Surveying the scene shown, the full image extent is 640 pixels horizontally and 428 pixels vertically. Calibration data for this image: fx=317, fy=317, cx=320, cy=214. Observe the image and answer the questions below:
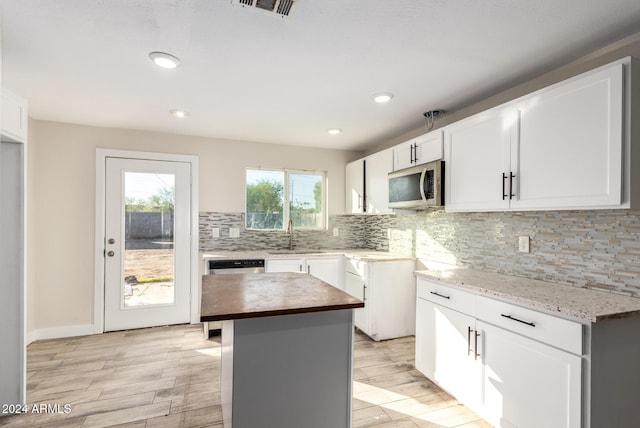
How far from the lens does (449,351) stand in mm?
2229

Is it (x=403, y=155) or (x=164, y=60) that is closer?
(x=164, y=60)

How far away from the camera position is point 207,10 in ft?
5.04

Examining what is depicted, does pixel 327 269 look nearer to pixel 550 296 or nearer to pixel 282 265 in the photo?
pixel 282 265

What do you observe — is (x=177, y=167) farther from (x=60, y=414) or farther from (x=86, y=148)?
(x=60, y=414)

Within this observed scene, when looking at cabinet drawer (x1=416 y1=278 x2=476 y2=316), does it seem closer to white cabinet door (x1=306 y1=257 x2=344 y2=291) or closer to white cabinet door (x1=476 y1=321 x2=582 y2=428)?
white cabinet door (x1=476 y1=321 x2=582 y2=428)

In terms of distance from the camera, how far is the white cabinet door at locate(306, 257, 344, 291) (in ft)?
12.1

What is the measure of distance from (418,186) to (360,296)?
137cm

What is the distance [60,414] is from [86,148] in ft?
8.64

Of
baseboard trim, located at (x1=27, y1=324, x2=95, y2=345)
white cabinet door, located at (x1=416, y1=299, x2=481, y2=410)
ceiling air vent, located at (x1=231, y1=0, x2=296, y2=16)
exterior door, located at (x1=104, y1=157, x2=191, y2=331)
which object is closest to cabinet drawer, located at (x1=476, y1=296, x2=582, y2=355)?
white cabinet door, located at (x1=416, y1=299, x2=481, y2=410)

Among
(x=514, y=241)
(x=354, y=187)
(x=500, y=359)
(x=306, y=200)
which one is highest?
(x=354, y=187)

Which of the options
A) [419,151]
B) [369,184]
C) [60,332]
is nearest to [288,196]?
[369,184]

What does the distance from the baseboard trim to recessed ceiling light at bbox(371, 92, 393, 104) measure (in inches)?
149

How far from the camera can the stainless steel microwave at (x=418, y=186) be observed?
8.69 feet

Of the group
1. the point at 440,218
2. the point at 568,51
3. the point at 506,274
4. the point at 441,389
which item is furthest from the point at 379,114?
the point at 441,389
